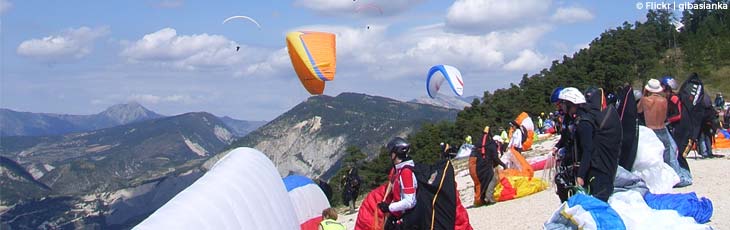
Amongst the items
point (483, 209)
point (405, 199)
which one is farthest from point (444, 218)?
point (483, 209)

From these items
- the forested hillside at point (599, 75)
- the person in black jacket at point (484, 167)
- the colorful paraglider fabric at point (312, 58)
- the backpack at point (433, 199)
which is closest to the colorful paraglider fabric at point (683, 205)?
the backpack at point (433, 199)

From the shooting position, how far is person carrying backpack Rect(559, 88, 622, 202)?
7176 millimetres

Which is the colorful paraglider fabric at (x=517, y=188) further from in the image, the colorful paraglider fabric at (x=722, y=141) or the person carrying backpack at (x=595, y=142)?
the person carrying backpack at (x=595, y=142)

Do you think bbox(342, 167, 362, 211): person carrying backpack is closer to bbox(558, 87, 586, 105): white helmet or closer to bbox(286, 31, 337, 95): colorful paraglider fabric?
bbox(286, 31, 337, 95): colorful paraglider fabric

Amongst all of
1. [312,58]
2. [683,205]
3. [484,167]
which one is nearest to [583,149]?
[683,205]

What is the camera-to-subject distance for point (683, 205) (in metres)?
8.16

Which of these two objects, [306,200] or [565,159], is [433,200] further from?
[306,200]

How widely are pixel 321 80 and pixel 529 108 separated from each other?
4337 cm

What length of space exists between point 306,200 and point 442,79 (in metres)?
17.5

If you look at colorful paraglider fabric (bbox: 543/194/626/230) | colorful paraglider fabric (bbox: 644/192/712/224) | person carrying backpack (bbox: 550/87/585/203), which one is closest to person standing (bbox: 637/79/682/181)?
colorful paraglider fabric (bbox: 644/192/712/224)

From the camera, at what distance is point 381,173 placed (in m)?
56.8

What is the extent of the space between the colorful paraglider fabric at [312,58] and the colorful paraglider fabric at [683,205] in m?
15.0

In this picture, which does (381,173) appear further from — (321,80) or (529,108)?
(321,80)

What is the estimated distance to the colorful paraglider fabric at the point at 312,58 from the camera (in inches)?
885
